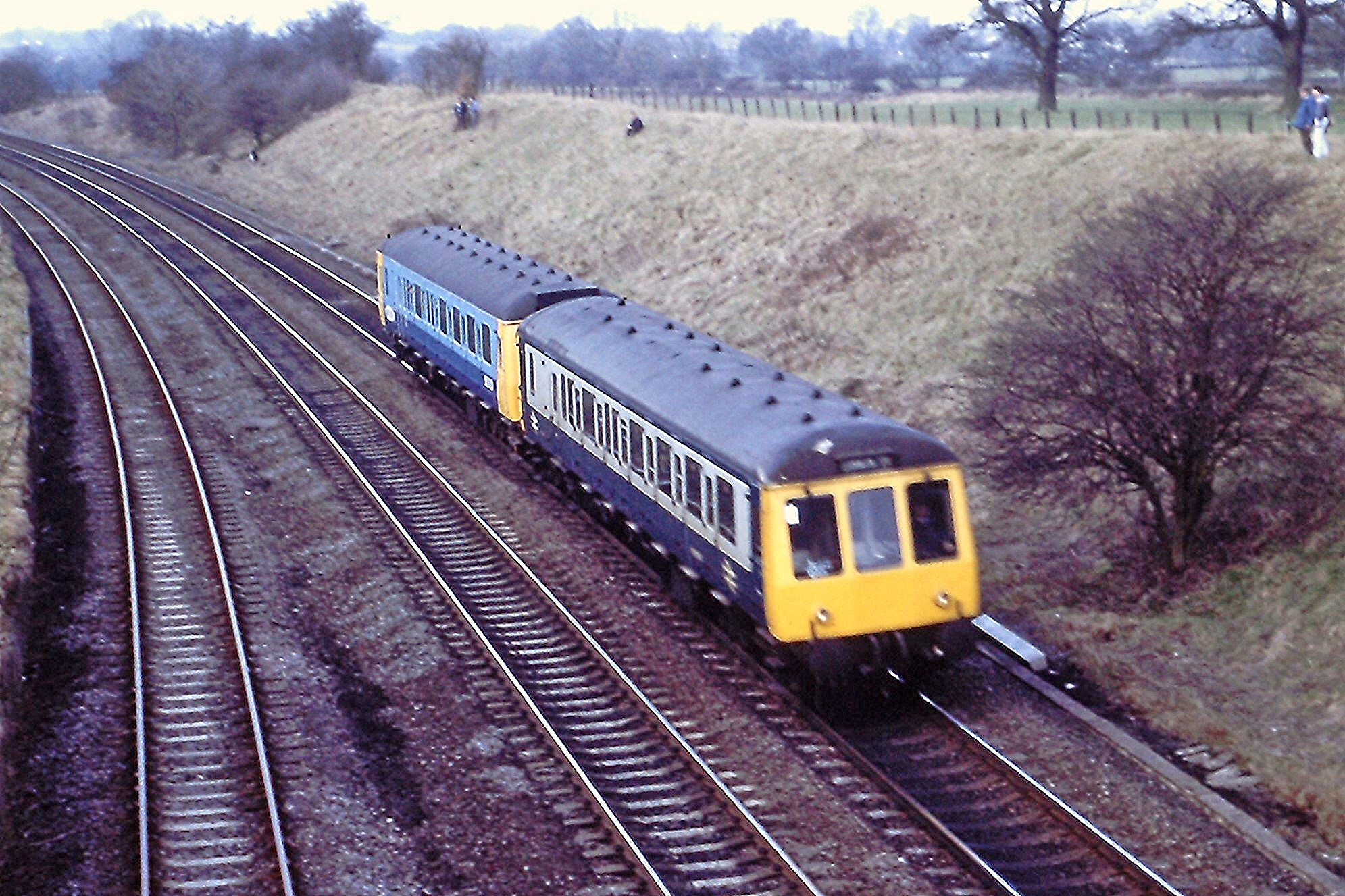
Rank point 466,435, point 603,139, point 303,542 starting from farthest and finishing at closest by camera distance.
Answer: point 603,139
point 466,435
point 303,542

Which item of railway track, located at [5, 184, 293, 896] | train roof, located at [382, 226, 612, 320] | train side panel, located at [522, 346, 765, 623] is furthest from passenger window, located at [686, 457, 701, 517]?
train roof, located at [382, 226, 612, 320]

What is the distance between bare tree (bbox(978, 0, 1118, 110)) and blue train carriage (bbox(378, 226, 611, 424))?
24.7 m

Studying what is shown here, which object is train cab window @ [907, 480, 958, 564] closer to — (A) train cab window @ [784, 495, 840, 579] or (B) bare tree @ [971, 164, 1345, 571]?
(A) train cab window @ [784, 495, 840, 579]

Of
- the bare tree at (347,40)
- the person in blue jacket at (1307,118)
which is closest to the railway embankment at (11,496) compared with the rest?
the person in blue jacket at (1307,118)

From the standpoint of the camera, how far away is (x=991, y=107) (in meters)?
54.3

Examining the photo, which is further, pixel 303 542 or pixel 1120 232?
pixel 303 542

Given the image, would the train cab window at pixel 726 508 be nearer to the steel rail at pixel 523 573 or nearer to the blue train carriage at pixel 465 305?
the steel rail at pixel 523 573

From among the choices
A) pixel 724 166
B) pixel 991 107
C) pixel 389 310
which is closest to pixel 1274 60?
pixel 991 107

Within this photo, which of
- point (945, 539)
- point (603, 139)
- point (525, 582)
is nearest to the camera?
point (945, 539)

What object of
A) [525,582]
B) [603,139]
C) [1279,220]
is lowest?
[525,582]

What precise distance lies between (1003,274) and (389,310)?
43.5 feet

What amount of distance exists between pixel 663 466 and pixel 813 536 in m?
3.39

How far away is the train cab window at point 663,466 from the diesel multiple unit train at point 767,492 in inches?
→ 1.3

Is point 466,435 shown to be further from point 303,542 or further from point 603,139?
point 603,139
